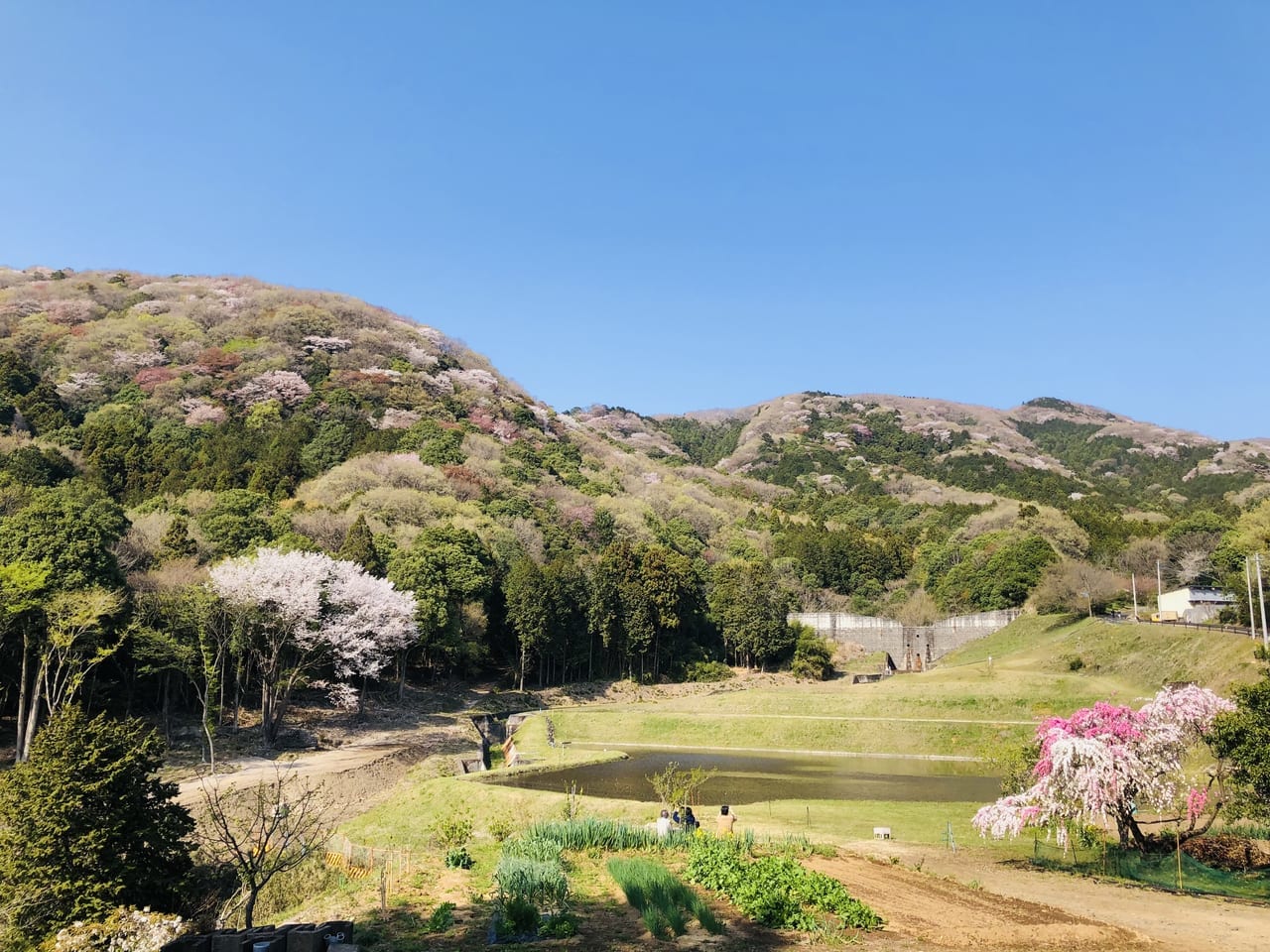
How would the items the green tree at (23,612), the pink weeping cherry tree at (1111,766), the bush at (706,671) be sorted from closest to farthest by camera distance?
the pink weeping cherry tree at (1111,766) → the green tree at (23,612) → the bush at (706,671)

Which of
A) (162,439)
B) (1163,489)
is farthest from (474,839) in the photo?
(1163,489)

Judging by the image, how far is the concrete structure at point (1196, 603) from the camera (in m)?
55.6

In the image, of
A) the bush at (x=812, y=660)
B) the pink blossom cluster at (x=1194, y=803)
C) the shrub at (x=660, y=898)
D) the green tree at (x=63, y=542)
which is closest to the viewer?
the shrub at (x=660, y=898)

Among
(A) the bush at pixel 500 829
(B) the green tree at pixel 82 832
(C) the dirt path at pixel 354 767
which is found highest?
(B) the green tree at pixel 82 832

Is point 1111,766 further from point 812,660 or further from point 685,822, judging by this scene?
point 812,660

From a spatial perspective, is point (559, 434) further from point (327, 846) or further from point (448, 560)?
point (327, 846)

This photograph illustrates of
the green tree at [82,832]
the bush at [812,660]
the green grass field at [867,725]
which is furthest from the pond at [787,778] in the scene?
the bush at [812,660]

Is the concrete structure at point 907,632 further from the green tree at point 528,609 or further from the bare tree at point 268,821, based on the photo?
the bare tree at point 268,821

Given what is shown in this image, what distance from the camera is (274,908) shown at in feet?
51.6

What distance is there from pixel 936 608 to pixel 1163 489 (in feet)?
278

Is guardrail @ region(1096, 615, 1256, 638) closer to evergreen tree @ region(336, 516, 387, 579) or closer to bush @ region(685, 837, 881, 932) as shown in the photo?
bush @ region(685, 837, 881, 932)

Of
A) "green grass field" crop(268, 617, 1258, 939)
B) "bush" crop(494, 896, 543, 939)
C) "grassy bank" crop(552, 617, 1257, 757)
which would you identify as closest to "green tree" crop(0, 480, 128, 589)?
"green grass field" crop(268, 617, 1258, 939)

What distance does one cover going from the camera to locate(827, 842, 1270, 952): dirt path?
11.8 meters

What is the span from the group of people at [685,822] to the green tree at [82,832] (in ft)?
30.6
